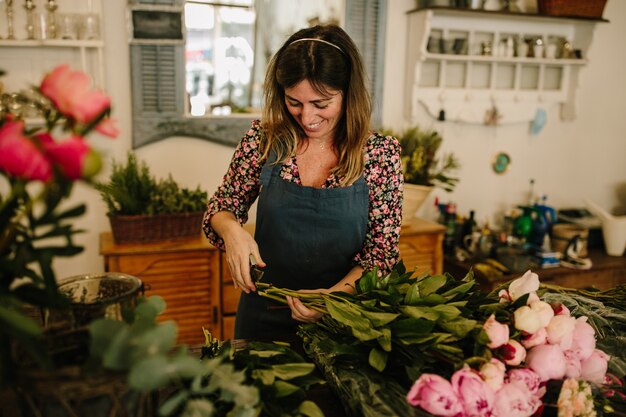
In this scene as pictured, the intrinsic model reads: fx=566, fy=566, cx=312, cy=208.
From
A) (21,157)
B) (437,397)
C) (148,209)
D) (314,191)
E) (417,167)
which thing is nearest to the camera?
(21,157)

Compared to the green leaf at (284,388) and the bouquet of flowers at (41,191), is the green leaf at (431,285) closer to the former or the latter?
the green leaf at (284,388)

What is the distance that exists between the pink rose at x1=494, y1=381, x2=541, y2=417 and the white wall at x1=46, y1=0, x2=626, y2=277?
2.68 metres

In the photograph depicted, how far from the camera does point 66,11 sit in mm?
2947

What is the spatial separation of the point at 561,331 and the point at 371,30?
9.25 ft

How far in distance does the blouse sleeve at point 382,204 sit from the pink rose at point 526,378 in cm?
86

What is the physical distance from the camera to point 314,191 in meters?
1.85

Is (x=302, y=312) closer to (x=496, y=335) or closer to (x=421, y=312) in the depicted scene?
(x=421, y=312)

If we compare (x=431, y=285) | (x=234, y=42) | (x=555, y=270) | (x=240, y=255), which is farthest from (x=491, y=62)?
(x=431, y=285)

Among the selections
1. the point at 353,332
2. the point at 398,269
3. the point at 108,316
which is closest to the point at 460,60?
the point at 398,269

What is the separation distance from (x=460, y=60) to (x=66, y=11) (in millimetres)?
2394

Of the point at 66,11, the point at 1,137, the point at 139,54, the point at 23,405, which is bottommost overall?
the point at 23,405

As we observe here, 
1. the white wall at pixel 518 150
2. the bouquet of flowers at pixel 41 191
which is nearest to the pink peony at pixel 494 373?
the bouquet of flowers at pixel 41 191

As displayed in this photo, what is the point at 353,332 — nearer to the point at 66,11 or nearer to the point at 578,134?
the point at 66,11

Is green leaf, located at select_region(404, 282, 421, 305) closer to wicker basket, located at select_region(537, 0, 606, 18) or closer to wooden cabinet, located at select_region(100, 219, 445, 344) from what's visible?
wooden cabinet, located at select_region(100, 219, 445, 344)
